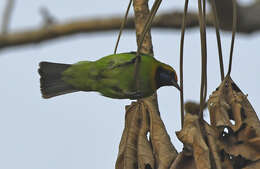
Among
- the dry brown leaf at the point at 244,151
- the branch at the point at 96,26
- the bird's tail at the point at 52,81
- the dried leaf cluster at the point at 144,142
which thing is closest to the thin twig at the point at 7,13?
the branch at the point at 96,26

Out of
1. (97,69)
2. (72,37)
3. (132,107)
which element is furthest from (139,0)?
(72,37)

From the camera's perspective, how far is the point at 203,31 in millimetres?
2592

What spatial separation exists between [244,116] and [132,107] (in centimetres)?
59

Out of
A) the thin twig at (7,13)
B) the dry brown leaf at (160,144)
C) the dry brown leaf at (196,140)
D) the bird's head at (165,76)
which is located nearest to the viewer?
the dry brown leaf at (196,140)

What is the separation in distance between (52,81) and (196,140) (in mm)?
1433

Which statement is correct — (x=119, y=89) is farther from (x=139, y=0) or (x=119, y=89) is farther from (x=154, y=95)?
(x=139, y=0)

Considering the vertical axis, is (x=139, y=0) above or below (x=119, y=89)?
above

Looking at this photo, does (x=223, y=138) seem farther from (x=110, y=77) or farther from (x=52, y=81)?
(x=52, y=81)

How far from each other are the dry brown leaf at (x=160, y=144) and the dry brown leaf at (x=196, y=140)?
0.48ft

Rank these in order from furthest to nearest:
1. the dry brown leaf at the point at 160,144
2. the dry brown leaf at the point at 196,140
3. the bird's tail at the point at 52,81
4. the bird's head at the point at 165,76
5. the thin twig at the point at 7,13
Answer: the thin twig at the point at 7,13 → the bird's tail at the point at 52,81 → the bird's head at the point at 165,76 → the dry brown leaf at the point at 160,144 → the dry brown leaf at the point at 196,140

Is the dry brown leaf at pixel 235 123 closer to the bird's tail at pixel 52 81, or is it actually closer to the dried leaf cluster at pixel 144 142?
the dried leaf cluster at pixel 144 142

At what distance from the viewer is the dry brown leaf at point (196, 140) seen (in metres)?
2.42

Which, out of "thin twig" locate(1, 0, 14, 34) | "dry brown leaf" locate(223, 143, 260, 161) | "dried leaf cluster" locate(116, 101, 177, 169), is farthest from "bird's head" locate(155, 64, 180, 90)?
"thin twig" locate(1, 0, 14, 34)

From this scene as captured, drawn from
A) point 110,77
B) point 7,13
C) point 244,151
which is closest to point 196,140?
point 244,151
